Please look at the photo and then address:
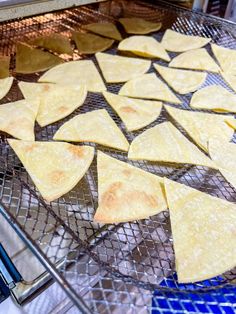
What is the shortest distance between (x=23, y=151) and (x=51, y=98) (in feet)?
0.97

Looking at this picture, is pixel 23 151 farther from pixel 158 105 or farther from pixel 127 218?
pixel 158 105

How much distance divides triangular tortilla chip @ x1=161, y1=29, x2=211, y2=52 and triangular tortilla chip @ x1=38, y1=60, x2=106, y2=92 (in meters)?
0.40

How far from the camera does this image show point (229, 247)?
2.26 feet

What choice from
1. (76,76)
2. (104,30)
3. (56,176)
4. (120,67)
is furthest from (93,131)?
(104,30)

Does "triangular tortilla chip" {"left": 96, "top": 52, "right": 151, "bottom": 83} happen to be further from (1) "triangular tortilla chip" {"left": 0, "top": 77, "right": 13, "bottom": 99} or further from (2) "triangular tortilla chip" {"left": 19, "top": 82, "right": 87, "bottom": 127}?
(1) "triangular tortilla chip" {"left": 0, "top": 77, "right": 13, "bottom": 99}

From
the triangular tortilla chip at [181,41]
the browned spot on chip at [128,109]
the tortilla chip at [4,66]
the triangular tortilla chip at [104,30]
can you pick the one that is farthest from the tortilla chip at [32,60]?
the triangular tortilla chip at [181,41]

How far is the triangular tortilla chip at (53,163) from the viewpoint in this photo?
0.79 metres

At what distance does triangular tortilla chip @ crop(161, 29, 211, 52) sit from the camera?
1.46m

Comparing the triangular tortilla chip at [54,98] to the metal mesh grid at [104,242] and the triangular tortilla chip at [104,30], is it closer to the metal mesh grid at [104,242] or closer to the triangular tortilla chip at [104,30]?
the metal mesh grid at [104,242]

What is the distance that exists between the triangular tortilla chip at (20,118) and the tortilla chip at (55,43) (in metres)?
0.39

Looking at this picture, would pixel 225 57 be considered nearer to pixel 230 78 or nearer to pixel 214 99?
pixel 230 78

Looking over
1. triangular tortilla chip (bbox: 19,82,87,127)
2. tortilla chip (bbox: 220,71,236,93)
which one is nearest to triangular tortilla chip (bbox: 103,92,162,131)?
triangular tortilla chip (bbox: 19,82,87,127)

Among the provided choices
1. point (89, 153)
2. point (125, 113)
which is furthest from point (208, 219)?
point (125, 113)

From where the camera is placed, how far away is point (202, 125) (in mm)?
1042
